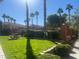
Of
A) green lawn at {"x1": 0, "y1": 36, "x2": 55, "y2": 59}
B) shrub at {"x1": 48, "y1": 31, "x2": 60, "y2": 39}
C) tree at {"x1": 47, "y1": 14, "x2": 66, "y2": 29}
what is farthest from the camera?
tree at {"x1": 47, "y1": 14, "x2": 66, "y2": 29}

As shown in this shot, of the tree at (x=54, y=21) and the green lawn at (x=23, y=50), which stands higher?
the tree at (x=54, y=21)

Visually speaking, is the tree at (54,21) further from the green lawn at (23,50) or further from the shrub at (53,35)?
the green lawn at (23,50)

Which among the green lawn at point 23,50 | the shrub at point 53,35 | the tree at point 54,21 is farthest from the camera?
the tree at point 54,21

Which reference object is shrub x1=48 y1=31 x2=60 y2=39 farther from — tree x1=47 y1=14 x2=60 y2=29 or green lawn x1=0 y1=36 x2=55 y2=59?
tree x1=47 y1=14 x2=60 y2=29

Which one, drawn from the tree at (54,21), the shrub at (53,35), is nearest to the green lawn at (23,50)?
the shrub at (53,35)

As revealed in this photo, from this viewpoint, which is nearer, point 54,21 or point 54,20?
point 54,20

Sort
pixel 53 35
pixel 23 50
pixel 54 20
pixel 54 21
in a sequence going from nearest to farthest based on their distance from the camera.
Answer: pixel 23 50, pixel 53 35, pixel 54 20, pixel 54 21

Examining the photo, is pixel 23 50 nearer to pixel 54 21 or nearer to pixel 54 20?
pixel 54 20

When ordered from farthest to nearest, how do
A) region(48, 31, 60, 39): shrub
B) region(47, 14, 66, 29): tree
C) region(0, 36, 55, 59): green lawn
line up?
region(47, 14, 66, 29): tree → region(48, 31, 60, 39): shrub → region(0, 36, 55, 59): green lawn

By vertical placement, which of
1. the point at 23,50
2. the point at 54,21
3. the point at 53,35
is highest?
the point at 54,21

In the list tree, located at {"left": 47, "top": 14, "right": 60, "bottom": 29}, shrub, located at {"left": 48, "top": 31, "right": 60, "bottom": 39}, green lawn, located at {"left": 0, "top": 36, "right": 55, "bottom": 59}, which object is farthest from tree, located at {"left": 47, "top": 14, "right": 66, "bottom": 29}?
green lawn, located at {"left": 0, "top": 36, "right": 55, "bottom": 59}

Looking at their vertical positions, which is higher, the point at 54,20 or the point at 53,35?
the point at 54,20

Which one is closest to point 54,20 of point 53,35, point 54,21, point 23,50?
point 54,21

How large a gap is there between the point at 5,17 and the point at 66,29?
273ft
